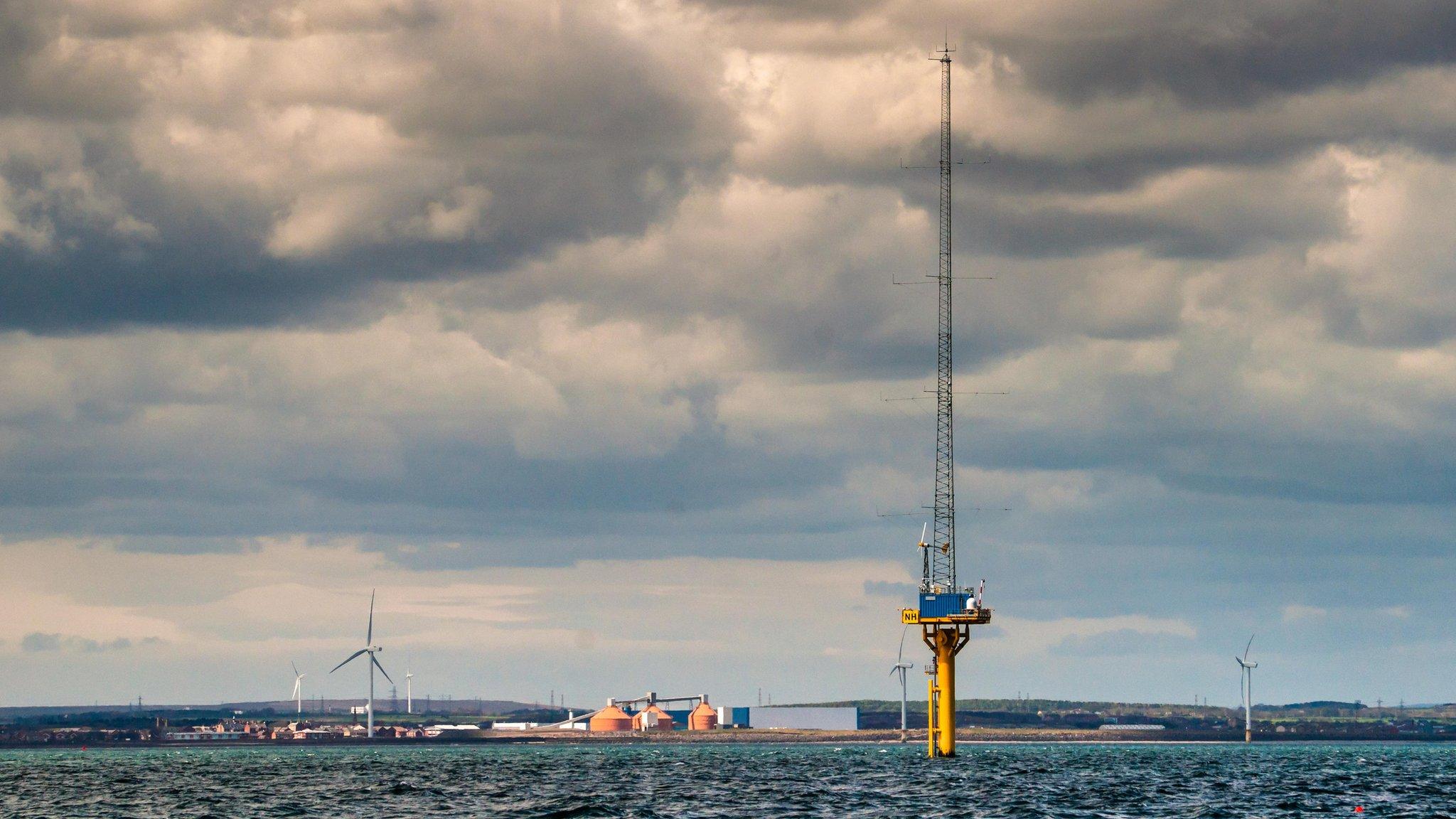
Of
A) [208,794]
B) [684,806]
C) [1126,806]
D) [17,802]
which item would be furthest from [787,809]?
[17,802]

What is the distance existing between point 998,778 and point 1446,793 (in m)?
40.7

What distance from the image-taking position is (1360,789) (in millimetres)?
159875

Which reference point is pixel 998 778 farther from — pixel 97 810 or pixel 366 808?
pixel 97 810

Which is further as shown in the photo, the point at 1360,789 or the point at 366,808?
the point at 1360,789

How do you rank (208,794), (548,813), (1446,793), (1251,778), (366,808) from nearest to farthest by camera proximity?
(548,813), (366,808), (1446,793), (208,794), (1251,778)

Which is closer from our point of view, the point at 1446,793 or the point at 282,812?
the point at 282,812

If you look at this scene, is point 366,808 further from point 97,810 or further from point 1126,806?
point 1126,806

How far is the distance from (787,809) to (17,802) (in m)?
74.9

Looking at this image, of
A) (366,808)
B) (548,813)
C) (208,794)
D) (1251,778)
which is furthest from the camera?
(1251,778)

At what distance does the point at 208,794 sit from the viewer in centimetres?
16475

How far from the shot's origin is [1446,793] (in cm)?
15238

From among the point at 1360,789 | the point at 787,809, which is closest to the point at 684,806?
the point at 787,809

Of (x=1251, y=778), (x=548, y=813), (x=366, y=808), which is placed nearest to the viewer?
(x=548, y=813)

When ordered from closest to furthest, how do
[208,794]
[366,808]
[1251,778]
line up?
[366,808] → [208,794] → [1251,778]
